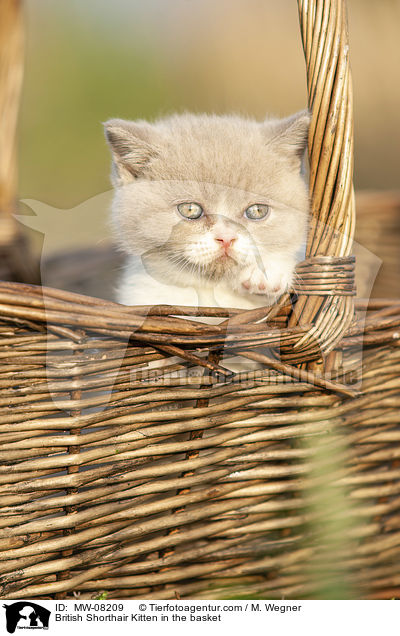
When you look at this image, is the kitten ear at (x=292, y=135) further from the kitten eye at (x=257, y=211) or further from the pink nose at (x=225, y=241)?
the pink nose at (x=225, y=241)

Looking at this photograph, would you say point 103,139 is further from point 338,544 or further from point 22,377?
point 338,544

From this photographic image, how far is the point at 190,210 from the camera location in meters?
0.97

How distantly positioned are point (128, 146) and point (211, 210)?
20cm

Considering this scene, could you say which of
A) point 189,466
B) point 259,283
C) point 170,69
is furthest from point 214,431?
point 170,69

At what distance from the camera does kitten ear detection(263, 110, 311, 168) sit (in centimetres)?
93

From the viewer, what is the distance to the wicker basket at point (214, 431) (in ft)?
2.36

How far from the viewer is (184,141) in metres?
1.03
